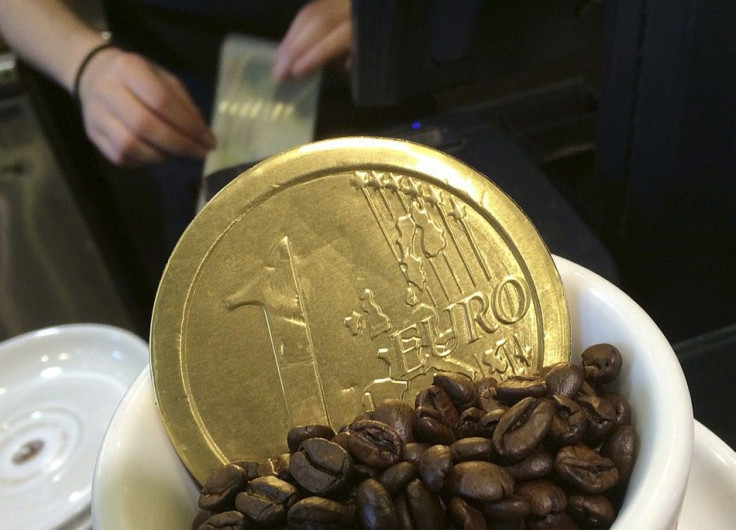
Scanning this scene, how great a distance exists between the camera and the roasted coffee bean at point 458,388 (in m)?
0.40

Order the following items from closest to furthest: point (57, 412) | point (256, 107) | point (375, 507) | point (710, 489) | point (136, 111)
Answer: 1. point (375, 507)
2. point (710, 489)
3. point (57, 412)
4. point (256, 107)
5. point (136, 111)

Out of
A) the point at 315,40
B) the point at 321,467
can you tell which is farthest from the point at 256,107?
the point at 321,467

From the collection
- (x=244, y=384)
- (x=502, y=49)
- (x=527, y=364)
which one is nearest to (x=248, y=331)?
(x=244, y=384)

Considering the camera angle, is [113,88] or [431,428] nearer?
[431,428]

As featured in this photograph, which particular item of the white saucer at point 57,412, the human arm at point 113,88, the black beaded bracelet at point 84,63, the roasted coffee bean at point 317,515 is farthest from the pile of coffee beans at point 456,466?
the black beaded bracelet at point 84,63

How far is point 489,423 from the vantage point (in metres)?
0.39

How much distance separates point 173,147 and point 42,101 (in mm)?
335

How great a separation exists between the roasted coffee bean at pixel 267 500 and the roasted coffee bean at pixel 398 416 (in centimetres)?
6

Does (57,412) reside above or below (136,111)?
below

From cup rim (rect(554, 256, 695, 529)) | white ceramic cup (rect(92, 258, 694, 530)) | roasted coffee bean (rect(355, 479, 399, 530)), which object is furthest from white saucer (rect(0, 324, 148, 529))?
cup rim (rect(554, 256, 695, 529))

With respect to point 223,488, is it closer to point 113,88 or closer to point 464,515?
point 464,515

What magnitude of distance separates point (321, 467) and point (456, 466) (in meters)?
0.07

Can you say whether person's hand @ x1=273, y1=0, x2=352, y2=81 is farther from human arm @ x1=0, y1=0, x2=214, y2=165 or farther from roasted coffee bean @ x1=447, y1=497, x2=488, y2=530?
roasted coffee bean @ x1=447, y1=497, x2=488, y2=530

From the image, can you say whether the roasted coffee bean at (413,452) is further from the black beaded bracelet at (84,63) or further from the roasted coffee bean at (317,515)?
the black beaded bracelet at (84,63)
